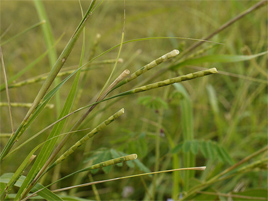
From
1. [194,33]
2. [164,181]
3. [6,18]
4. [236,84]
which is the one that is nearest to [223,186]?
[164,181]

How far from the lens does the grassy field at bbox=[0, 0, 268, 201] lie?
0.50m

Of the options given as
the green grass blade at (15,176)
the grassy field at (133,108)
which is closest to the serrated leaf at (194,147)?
the grassy field at (133,108)

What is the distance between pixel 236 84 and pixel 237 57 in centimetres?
123

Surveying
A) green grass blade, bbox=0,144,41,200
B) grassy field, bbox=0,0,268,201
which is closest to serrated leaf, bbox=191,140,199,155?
grassy field, bbox=0,0,268,201

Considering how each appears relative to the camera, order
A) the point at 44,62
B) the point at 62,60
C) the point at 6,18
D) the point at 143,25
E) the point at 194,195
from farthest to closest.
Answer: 1. the point at 143,25
2. the point at 6,18
3. the point at 44,62
4. the point at 194,195
5. the point at 62,60

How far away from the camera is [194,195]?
79 centimetres

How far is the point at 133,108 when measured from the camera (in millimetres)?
1795

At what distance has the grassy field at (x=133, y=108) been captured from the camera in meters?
0.50

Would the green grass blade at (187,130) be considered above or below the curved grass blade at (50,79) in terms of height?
below

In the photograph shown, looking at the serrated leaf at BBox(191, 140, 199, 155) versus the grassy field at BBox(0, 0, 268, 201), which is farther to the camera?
the serrated leaf at BBox(191, 140, 199, 155)

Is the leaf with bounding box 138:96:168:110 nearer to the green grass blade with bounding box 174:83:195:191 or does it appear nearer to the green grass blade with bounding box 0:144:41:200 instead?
the green grass blade with bounding box 174:83:195:191

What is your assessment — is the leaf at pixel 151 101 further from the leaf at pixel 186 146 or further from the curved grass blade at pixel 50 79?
the curved grass blade at pixel 50 79

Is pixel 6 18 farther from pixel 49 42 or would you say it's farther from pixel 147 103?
pixel 147 103

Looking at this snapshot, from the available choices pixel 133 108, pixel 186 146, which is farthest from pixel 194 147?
pixel 133 108
